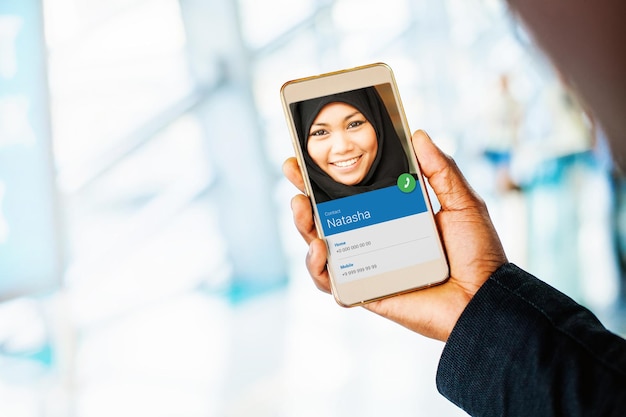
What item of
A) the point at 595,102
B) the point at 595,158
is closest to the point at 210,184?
the point at 595,102

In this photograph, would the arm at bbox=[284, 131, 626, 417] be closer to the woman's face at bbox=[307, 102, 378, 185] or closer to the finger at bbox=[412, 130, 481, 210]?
the finger at bbox=[412, 130, 481, 210]

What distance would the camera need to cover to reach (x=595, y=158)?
3168mm

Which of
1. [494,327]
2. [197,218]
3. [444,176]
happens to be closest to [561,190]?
[197,218]

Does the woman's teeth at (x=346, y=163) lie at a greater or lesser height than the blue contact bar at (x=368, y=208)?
greater

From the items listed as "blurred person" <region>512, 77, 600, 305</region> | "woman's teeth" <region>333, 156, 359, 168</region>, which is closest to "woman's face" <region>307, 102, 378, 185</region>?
"woman's teeth" <region>333, 156, 359, 168</region>

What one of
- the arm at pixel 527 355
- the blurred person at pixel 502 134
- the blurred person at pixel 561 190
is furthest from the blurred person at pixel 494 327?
the blurred person at pixel 502 134

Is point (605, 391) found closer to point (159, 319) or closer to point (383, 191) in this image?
point (383, 191)

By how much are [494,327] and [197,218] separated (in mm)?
2247

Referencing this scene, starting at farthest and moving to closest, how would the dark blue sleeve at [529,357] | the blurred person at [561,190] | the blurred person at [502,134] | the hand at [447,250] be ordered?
the blurred person at [502,134] → the blurred person at [561,190] → the hand at [447,250] → the dark blue sleeve at [529,357]

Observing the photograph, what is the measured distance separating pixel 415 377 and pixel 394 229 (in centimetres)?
109

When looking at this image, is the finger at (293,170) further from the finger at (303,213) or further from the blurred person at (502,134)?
the blurred person at (502,134)

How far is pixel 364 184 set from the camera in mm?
829

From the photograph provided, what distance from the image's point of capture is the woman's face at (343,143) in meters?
0.83

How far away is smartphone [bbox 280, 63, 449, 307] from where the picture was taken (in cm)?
81
